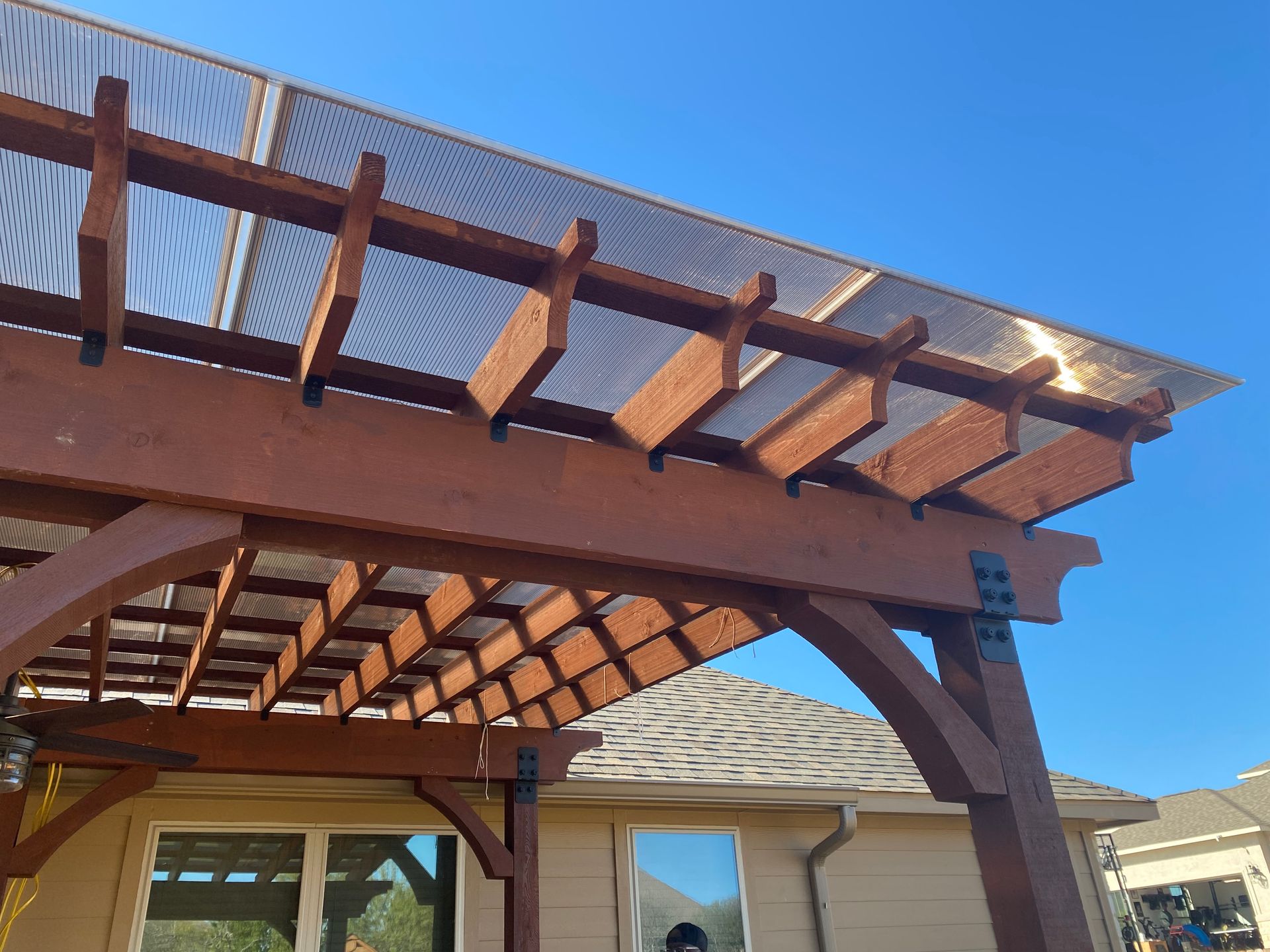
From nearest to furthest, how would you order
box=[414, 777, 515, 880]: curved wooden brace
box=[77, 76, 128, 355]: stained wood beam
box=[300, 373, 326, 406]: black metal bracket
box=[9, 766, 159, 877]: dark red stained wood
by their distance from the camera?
box=[77, 76, 128, 355]: stained wood beam
box=[300, 373, 326, 406]: black metal bracket
box=[9, 766, 159, 877]: dark red stained wood
box=[414, 777, 515, 880]: curved wooden brace

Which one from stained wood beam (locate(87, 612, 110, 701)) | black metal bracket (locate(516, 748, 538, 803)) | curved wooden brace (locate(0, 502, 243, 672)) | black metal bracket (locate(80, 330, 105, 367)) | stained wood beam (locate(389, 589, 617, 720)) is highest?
stained wood beam (locate(389, 589, 617, 720))

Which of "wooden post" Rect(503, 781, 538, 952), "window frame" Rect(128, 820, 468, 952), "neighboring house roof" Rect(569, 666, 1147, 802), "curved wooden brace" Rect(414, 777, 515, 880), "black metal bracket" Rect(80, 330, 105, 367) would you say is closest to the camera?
"black metal bracket" Rect(80, 330, 105, 367)

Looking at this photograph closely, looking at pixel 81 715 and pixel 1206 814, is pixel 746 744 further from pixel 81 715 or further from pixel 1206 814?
pixel 1206 814

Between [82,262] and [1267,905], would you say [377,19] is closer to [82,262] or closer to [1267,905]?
[82,262]

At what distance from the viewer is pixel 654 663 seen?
12.8 ft

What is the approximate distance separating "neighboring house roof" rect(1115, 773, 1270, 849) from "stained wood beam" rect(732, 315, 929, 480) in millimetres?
14053

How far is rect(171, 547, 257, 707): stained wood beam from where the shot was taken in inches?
110

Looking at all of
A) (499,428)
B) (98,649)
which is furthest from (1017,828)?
(98,649)

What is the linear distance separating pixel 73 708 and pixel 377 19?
Answer: 2115 centimetres

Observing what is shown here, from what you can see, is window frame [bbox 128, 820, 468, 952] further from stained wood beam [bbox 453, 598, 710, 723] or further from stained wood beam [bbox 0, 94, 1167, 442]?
stained wood beam [bbox 0, 94, 1167, 442]

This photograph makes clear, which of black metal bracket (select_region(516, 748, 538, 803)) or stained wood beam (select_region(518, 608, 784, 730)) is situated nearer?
stained wood beam (select_region(518, 608, 784, 730))

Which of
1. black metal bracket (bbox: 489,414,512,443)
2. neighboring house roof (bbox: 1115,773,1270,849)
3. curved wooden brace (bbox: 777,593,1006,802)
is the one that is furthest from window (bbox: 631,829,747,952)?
neighboring house roof (bbox: 1115,773,1270,849)

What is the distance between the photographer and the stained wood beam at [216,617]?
279cm

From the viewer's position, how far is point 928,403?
8.72ft
